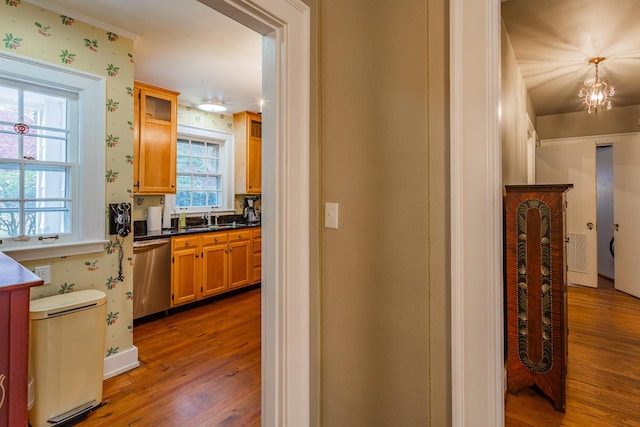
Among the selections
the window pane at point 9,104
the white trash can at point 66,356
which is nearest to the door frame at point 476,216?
the white trash can at point 66,356

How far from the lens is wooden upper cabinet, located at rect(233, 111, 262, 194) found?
4699mm

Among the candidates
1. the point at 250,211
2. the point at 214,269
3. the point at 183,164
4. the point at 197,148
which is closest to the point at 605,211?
the point at 250,211

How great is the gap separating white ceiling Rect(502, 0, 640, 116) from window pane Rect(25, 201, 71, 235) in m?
3.30

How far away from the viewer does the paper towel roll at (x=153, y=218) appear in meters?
3.74

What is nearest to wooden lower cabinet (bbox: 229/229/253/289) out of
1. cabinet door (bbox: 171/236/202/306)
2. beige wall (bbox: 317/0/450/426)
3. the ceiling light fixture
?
cabinet door (bbox: 171/236/202/306)

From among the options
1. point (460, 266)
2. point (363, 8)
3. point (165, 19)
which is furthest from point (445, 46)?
point (165, 19)

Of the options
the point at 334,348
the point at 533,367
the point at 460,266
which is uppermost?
the point at 460,266

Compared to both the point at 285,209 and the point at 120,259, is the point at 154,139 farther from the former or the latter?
the point at 285,209

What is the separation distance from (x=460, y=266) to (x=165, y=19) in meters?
2.45

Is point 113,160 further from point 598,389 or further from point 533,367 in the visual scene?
point 598,389

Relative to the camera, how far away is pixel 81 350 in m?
1.96

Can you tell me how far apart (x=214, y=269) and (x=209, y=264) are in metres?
0.10

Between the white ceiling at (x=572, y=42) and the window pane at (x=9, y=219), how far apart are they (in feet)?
11.3

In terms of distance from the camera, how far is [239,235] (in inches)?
166
